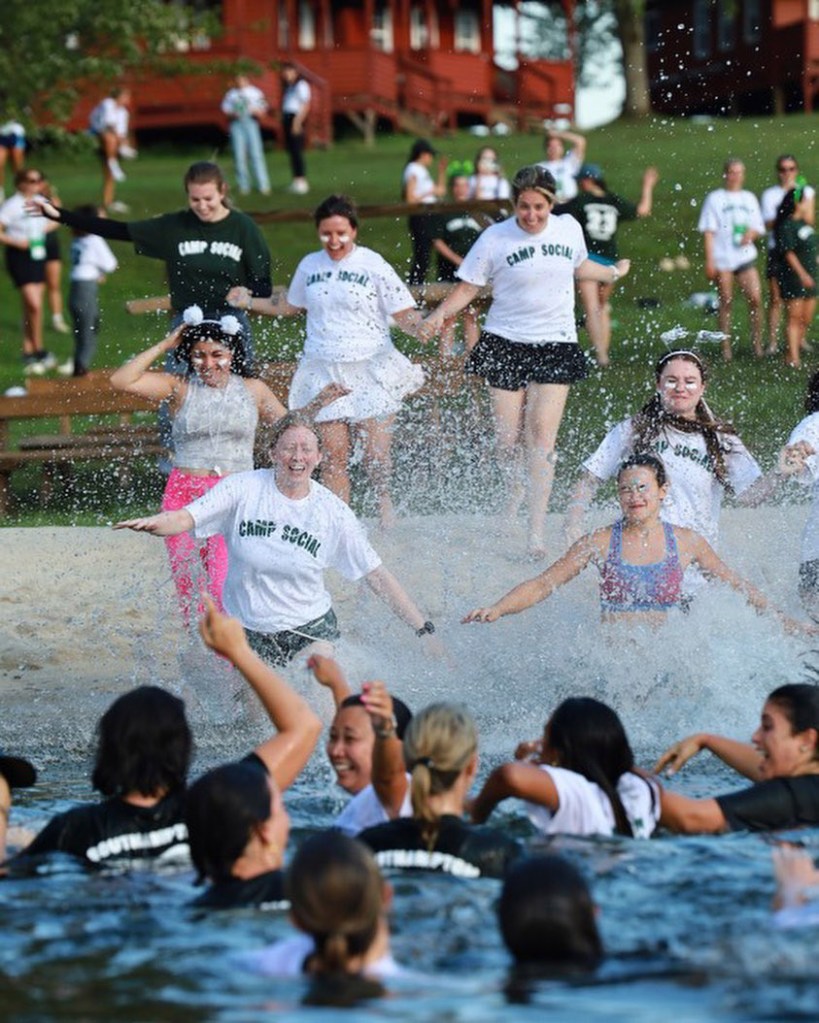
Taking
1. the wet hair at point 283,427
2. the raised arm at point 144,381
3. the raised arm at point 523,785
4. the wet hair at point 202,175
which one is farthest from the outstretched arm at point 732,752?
the wet hair at point 202,175

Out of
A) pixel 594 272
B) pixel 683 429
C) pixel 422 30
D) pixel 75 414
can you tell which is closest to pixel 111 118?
pixel 422 30

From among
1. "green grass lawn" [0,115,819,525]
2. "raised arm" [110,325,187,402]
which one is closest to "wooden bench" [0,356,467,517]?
"green grass lawn" [0,115,819,525]

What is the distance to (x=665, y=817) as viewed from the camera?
7000 millimetres

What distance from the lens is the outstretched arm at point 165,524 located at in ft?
30.2

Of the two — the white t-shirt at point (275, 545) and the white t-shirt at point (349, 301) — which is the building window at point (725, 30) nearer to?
the white t-shirt at point (349, 301)

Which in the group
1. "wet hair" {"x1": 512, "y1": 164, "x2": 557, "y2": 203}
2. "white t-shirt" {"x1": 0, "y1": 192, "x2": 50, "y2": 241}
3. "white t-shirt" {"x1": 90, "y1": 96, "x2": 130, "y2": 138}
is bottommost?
"wet hair" {"x1": 512, "y1": 164, "x2": 557, "y2": 203}

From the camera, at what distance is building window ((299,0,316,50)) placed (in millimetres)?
45000

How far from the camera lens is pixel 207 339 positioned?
10203 millimetres

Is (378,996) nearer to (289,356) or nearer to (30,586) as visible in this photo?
(30,586)

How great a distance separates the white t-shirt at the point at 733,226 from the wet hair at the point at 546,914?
13.0 meters

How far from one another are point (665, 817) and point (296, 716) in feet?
4.50

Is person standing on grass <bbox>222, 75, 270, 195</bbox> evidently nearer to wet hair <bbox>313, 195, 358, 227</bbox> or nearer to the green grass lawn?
the green grass lawn

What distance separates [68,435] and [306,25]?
1283 inches

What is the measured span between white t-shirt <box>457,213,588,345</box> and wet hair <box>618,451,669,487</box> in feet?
7.27
